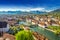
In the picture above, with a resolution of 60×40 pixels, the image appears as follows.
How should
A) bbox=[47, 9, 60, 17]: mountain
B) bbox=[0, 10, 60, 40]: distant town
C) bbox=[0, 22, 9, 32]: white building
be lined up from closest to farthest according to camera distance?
bbox=[0, 22, 9, 32]: white building, bbox=[0, 10, 60, 40]: distant town, bbox=[47, 9, 60, 17]: mountain

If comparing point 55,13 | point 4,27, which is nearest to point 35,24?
point 55,13

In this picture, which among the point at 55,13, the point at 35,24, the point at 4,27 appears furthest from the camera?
the point at 35,24

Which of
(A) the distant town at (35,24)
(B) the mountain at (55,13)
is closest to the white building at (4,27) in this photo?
(A) the distant town at (35,24)

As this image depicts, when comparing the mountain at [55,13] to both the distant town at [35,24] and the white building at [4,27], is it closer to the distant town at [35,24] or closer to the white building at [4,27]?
the distant town at [35,24]

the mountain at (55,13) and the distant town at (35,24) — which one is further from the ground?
the mountain at (55,13)

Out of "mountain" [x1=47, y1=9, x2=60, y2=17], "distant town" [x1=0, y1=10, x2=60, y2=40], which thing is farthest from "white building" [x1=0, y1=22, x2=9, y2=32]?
"mountain" [x1=47, y1=9, x2=60, y2=17]

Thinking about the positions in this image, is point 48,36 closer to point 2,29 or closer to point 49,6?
point 49,6

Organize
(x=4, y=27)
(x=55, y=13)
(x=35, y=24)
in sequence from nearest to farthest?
(x=4, y=27)
(x=55, y=13)
(x=35, y=24)

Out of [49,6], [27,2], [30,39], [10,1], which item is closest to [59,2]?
[49,6]

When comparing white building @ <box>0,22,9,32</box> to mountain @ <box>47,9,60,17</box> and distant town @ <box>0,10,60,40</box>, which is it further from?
mountain @ <box>47,9,60,17</box>

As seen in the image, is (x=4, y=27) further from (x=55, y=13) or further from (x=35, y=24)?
(x=55, y=13)

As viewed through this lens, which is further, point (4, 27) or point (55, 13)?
point (55, 13)
